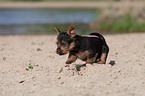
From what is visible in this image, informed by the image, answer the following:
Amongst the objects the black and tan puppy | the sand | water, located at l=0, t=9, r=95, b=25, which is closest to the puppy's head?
the black and tan puppy

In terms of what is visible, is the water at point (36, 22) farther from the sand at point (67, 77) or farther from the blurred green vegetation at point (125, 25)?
the sand at point (67, 77)

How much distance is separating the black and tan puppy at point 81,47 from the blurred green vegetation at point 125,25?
10.3m

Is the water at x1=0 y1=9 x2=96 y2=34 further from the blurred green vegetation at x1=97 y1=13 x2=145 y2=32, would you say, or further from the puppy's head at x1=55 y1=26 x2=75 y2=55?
the puppy's head at x1=55 y1=26 x2=75 y2=55

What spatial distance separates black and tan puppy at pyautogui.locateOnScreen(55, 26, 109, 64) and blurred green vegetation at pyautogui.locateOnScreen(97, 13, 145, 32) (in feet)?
33.9

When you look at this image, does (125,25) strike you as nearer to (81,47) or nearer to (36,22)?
(36,22)

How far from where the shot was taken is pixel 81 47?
4512 millimetres

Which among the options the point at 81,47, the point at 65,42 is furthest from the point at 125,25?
the point at 65,42

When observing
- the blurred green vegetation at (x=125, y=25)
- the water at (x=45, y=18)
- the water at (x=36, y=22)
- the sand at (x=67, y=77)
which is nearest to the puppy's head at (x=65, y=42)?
the sand at (x=67, y=77)

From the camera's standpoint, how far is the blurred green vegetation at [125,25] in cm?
1475

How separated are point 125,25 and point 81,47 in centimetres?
1117

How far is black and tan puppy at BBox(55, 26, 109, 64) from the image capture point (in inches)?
169

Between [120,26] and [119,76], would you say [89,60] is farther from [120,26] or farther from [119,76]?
[120,26]

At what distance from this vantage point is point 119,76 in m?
5.07

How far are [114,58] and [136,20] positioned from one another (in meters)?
9.44
